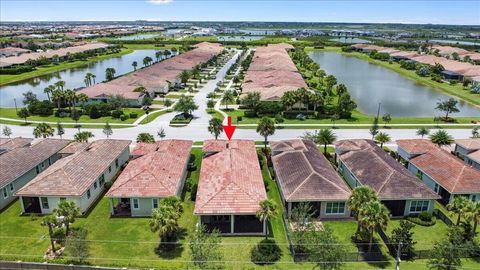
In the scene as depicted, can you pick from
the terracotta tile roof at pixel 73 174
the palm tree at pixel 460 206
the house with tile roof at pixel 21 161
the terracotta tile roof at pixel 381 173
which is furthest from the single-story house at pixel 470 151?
the house with tile roof at pixel 21 161

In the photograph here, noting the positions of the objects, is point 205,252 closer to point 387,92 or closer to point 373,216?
point 373,216

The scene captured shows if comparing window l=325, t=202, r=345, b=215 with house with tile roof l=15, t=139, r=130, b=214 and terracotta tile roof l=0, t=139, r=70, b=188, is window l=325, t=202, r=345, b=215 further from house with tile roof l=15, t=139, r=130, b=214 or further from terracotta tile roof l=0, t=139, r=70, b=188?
terracotta tile roof l=0, t=139, r=70, b=188

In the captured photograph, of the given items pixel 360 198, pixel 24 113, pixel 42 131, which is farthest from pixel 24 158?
pixel 360 198

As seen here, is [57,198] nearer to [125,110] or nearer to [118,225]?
[118,225]

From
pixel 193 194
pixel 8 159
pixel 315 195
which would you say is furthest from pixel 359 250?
pixel 8 159

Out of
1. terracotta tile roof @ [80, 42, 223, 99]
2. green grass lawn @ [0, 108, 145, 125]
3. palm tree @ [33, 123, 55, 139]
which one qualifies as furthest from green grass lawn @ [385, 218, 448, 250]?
terracotta tile roof @ [80, 42, 223, 99]
